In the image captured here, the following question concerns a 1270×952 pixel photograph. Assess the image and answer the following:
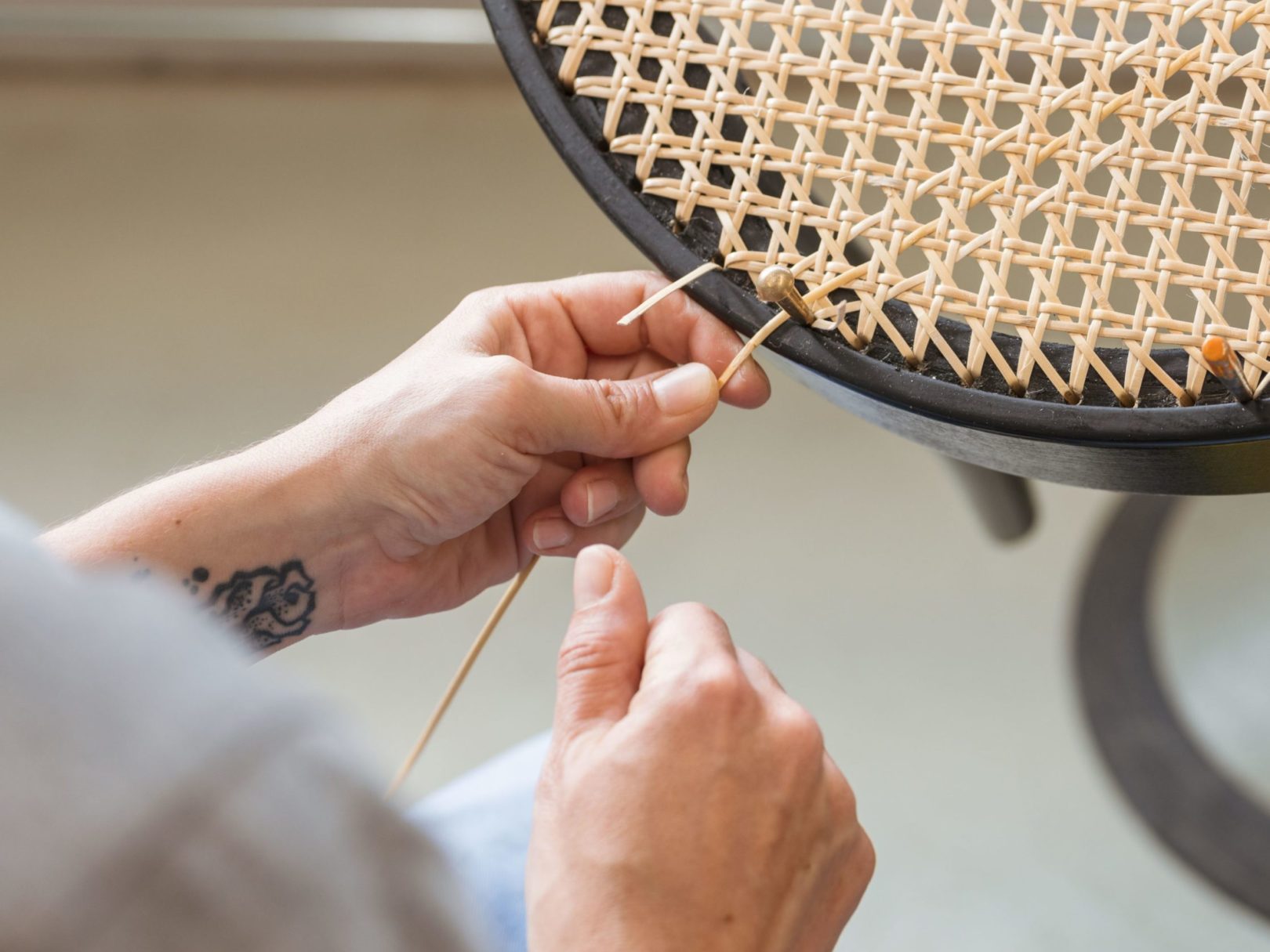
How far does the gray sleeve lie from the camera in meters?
0.20

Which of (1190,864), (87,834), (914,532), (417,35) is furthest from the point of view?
(417,35)

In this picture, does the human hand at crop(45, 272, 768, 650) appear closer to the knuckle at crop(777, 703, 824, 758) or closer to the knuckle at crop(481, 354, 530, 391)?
the knuckle at crop(481, 354, 530, 391)

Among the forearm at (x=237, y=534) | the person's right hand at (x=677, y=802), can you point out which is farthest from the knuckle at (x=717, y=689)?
the forearm at (x=237, y=534)

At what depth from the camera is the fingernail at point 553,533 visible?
0.59m

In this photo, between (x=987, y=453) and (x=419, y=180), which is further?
(x=419, y=180)

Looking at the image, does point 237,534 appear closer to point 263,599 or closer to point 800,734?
point 263,599

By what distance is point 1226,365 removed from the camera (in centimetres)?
35

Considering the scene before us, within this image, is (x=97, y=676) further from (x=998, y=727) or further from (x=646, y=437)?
(x=998, y=727)

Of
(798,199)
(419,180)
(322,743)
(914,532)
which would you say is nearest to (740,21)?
(798,199)

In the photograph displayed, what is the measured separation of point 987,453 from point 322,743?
0.92 ft

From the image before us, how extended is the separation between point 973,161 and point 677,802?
0.82ft

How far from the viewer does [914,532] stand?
114 cm

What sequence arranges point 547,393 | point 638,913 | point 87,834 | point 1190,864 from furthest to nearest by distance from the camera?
point 1190,864
point 547,393
point 638,913
point 87,834

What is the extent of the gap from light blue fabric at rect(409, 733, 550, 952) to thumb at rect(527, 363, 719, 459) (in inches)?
6.3
